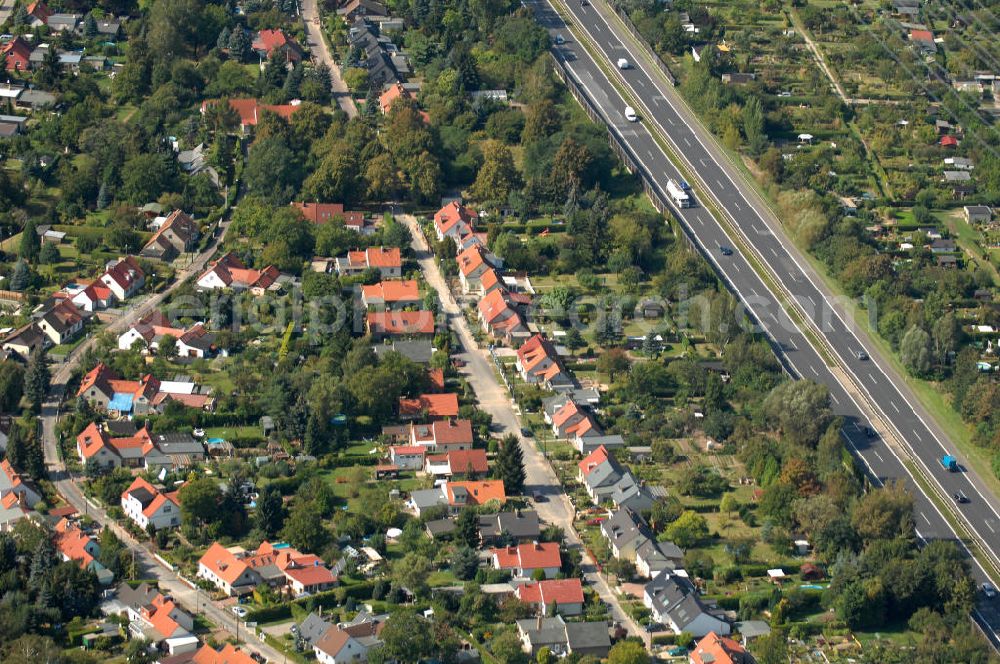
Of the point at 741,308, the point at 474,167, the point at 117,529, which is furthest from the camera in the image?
the point at 474,167

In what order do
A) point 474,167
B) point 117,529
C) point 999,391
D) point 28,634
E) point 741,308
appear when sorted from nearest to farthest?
point 28,634 < point 117,529 < point 999,391 < point 741,308 < point 474,167

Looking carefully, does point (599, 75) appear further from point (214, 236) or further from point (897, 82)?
point (214, 236)

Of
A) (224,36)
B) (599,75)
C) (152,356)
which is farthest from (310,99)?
(152,356)

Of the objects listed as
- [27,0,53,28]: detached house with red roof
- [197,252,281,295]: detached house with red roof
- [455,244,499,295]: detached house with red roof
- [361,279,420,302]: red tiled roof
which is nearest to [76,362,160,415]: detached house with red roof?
[197,252,281,295]: detached house with red roof

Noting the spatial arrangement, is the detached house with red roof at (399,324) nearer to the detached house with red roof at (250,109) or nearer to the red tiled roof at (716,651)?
the detached house with red roof at (250,109)

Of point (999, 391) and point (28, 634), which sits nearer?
point (28, 634)

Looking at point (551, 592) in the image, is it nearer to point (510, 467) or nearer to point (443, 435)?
point (510, 467)

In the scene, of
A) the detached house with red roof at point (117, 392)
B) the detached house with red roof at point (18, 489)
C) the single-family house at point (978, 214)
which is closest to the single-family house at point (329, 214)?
the detached house with red roof at point (117, 392)

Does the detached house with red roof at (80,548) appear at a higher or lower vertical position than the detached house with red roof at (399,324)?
higher
